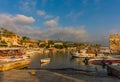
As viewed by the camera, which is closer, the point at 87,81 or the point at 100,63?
the point at 87,81

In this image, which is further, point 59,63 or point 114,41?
point 114,41

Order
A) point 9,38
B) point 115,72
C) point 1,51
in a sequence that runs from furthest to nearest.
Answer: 1. point 9,38
2. point 1,51
3. point 115,72

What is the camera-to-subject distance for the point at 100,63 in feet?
235

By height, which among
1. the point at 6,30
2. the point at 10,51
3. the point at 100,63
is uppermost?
the point at 6,30

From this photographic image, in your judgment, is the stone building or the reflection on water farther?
the stone building

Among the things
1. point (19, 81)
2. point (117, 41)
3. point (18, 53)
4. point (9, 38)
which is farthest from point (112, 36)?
point (19, 81)

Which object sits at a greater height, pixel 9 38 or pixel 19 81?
pixel 9 38

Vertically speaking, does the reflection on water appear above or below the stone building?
below

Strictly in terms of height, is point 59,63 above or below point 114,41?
below

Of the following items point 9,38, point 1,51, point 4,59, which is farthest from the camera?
point 9,38

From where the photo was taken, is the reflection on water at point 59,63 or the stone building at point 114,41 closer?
the reflection on water at point 59,63

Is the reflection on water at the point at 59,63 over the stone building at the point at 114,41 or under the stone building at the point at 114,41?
under

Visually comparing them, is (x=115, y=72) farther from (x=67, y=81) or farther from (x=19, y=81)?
(x=19, y=81)

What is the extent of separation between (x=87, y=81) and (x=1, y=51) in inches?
1484
